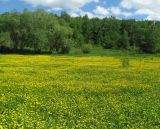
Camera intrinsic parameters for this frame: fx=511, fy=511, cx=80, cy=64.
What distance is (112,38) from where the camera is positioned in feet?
605

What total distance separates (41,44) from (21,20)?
9.60 meters

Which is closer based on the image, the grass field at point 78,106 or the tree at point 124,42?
the grass field at point 78,106

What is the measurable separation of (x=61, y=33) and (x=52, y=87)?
286 ft

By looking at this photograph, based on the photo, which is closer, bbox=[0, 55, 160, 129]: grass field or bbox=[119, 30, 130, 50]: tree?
bbox=[0, 55, 160, 129]: grass field

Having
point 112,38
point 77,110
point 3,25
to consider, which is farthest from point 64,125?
point 112,38

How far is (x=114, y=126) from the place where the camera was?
17.5 metres

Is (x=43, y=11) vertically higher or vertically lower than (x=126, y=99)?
higher

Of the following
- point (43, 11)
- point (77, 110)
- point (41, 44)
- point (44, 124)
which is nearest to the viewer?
point (44, 124)

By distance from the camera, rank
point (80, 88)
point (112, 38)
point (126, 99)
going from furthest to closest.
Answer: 1. point (112, 38)
2. point (80, 88)
3. point (126, 99)

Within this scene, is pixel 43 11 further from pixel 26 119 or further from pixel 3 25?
pixel 26 119

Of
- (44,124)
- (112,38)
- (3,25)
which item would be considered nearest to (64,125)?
(44,124)

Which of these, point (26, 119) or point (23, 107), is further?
point (23, 107)

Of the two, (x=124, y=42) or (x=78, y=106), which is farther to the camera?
(x=124, y=42)

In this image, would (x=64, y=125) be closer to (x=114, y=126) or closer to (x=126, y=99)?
(x=114, y=126)
